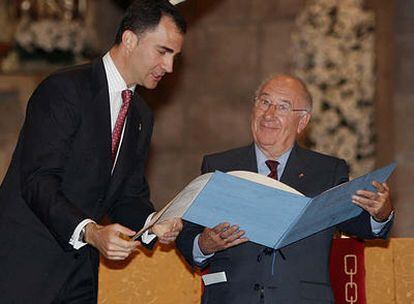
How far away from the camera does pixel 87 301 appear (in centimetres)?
444

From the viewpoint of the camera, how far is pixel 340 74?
8.07m

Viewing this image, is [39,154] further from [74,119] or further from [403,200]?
[403,200]

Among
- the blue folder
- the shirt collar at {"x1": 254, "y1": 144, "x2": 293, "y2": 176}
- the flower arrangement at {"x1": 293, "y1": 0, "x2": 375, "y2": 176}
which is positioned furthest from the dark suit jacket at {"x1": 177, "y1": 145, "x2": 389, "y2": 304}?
the flower arrangement at {"x1": 293, "y1": 0, "x2": 375, "y2": 176}

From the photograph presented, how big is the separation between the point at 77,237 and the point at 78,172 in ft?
1.02

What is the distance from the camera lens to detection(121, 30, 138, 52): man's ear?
4605 mm

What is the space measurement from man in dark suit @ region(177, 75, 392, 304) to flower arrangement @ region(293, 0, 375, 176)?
2.91 metres

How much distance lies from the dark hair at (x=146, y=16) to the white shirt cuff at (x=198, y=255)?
0.92m

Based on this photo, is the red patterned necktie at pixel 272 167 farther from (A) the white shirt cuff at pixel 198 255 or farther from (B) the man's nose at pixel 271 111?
(A) the white shirt cuff at pixel 198 255

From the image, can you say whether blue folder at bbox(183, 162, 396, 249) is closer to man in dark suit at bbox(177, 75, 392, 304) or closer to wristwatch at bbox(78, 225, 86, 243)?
man in dark suit at bbox(177, 75, 392, 304)

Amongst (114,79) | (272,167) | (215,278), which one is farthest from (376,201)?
(114,79)

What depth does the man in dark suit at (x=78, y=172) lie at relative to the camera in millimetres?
4171

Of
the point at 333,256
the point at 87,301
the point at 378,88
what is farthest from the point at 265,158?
the point at 378,88

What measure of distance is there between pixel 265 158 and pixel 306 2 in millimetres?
3533

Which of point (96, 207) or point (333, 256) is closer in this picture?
point (96, 207)
